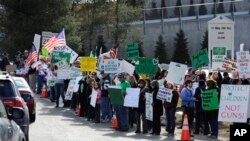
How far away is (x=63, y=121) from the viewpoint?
68.3ft

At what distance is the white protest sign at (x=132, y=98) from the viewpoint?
18.7 m

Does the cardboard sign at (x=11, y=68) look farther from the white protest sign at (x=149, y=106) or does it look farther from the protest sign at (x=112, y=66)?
the white protest sign at (x=149, y=106)

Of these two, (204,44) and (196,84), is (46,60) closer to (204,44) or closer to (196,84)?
(196,84)

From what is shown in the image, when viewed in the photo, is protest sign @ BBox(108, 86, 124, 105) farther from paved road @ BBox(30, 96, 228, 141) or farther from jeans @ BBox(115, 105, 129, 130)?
paved road @ BBox(30, 96, 228, 141)

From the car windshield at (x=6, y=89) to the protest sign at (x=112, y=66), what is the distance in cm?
888

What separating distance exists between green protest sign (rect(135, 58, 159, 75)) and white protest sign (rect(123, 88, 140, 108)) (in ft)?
5.76

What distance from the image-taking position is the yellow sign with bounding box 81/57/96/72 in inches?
930

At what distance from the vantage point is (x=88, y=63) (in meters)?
23.7

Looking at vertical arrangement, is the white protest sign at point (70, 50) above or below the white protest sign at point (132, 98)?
above

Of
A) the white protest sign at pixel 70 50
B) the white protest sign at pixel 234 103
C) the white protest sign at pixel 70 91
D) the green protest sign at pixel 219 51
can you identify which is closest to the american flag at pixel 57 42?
the white protest sign at pixel 70 50

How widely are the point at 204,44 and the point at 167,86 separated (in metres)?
42.8

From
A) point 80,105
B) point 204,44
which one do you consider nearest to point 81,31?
point 204,44

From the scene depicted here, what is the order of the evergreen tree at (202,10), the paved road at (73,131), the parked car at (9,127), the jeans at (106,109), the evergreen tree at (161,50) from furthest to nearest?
the evergreen tree at (161,50)
the evergreen tree at (202,10)
the jeans at (106,109)
the paved road at (73,131)
the parked car at (9,127)

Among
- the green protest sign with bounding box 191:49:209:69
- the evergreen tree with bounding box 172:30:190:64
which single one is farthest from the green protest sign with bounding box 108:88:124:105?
the evergreen tree with bounding box 172:30:190:64
